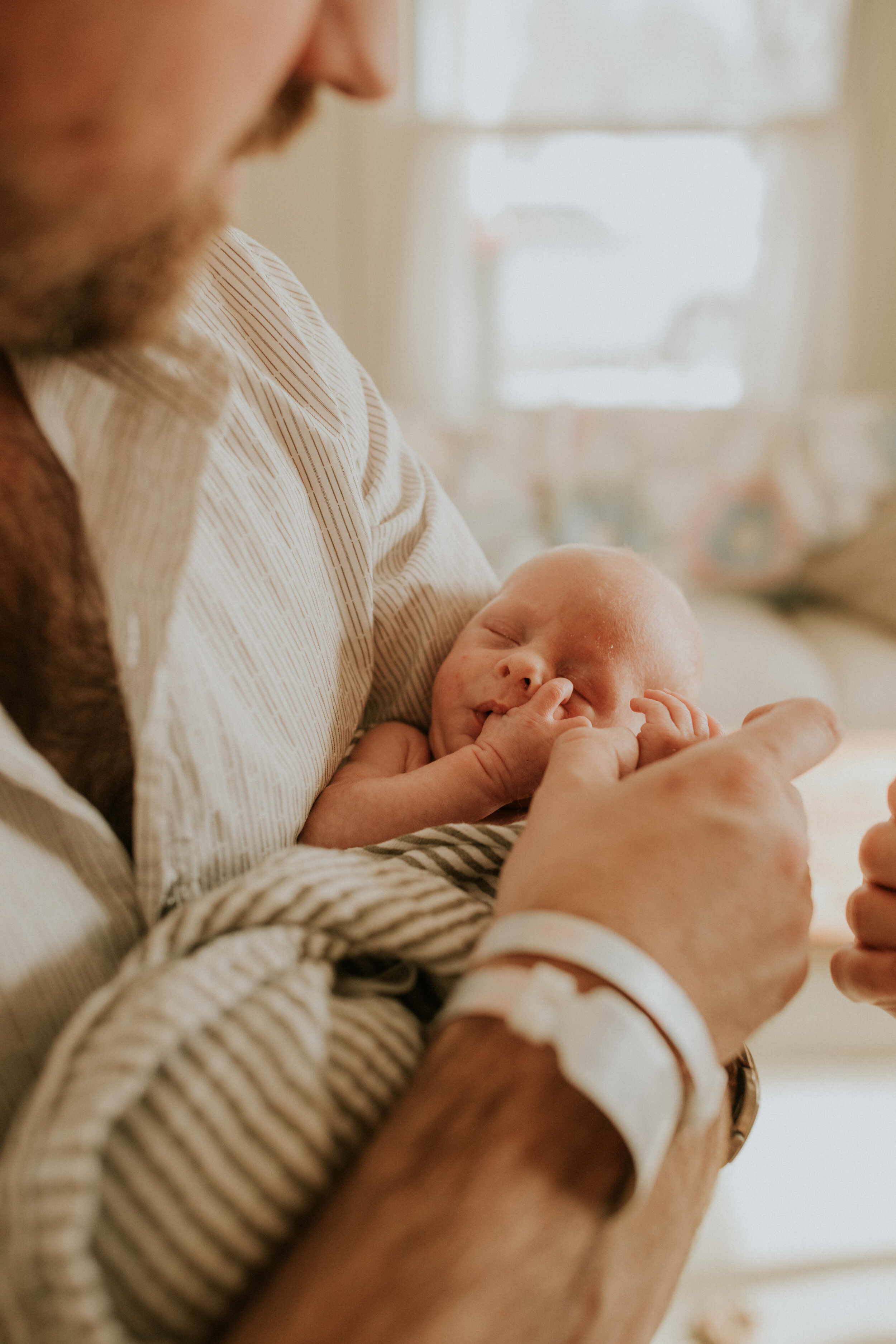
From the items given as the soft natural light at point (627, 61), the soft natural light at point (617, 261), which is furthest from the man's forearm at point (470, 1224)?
the soft natural light at point (627, 61)

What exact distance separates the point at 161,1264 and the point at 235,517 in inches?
16.2

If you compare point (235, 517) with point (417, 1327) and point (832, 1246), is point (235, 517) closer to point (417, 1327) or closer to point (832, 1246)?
point (417, 1327)

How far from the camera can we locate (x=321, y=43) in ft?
1.77

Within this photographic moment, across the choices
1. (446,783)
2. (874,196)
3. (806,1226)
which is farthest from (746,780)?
(874,196)

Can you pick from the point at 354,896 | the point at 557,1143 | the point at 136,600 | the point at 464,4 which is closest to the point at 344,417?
the point at 136,600

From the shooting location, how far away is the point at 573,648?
816 millimetres

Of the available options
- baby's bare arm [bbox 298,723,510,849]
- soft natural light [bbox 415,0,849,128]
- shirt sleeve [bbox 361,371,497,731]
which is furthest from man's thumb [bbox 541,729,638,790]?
soft natural light [bbox 415,0,849,128]

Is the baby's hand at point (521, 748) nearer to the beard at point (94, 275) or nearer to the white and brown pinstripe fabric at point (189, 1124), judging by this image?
the white and brown pinstripe fabric at point (189, 1124)

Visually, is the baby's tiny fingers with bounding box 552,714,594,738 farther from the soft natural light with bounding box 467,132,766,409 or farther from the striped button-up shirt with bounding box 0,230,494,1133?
the soft natural light with bounding box 467,132,766,409

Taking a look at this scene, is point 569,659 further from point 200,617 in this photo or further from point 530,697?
point 200,617

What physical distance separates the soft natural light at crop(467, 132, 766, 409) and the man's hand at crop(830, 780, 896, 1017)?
2862 millimetres

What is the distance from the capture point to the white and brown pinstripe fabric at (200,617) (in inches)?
19.5

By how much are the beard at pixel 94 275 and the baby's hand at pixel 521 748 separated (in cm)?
38

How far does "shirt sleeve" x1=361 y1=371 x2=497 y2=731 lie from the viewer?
78 cm
